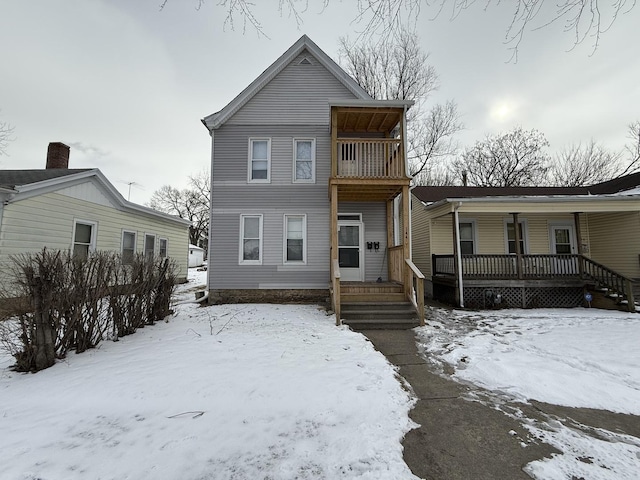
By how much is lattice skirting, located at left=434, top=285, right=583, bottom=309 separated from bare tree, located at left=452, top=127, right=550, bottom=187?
15.4m

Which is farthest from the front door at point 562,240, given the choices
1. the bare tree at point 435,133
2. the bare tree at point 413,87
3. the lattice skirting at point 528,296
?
the bare tree at point 435,133

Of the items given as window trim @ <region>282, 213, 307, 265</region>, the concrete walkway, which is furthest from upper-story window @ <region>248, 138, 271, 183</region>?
the concrete walkway

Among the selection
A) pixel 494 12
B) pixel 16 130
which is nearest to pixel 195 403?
pixel 494 12

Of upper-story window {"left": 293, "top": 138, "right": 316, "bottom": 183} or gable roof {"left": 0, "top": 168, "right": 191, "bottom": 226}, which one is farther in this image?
upper-story window {"left": 293, "top": 138, "right": 316, "bottom": 183}

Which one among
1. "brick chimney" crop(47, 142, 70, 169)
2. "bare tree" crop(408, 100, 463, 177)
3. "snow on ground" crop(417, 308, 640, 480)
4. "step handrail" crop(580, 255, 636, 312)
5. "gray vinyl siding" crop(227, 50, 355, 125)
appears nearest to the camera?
"snow on ground" crop(417, 308, 640, 480)

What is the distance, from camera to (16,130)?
13078 millimetres

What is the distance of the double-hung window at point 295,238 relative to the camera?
31.2ft

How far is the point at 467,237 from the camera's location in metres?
12.1

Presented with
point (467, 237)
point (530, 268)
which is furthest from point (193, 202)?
point (530, 268)

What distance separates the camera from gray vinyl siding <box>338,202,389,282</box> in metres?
9.50

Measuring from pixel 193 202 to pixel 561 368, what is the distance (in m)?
44.5

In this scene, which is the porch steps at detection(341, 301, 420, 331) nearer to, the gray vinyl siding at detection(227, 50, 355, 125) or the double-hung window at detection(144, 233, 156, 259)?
the gray vinyl siding at detection(227, 50, 355, 125)

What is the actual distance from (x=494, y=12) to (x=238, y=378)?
5.09 m

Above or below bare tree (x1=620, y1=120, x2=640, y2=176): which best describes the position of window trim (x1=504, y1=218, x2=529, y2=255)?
below
